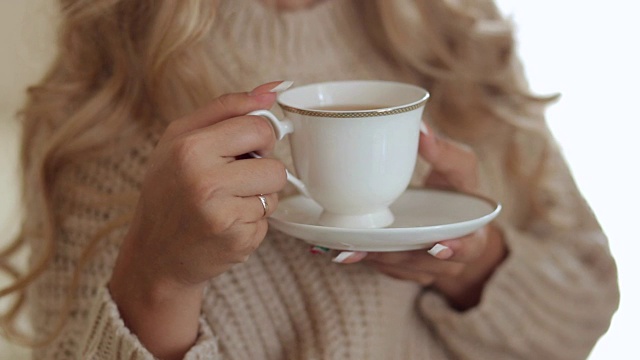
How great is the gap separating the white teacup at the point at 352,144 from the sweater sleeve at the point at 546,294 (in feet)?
0.99

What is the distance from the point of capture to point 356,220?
70 centimetres

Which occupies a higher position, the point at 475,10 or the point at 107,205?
the point at 475,10

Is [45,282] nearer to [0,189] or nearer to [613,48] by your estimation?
[0,189]

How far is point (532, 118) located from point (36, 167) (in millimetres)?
748

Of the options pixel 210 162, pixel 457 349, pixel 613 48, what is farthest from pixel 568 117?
pixel 210 162

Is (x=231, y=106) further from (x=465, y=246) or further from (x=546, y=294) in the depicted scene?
(x=546, y=294)

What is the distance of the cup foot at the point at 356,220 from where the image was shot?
0.70 m

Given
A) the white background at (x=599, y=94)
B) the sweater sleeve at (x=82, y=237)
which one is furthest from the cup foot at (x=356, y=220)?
the white background at (x=599, y=94)

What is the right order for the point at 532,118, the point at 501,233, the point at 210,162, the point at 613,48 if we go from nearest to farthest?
the point at 210,162 → the point at 501,233 → the point at 532,118 → the point at 613,48

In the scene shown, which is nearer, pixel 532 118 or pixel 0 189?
pixel 532 118

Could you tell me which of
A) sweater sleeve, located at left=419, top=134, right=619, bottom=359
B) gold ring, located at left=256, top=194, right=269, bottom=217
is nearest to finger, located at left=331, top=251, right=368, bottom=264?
gold ring, located at left=256, top=194, right=269, bottom=217

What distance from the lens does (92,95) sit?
37.4 inches

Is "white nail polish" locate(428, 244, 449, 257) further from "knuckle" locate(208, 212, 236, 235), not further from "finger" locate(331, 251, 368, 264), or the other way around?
"knuckle" locate(208, 212, 236, 235)

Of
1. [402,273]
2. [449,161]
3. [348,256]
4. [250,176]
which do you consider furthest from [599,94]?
[250,176]
